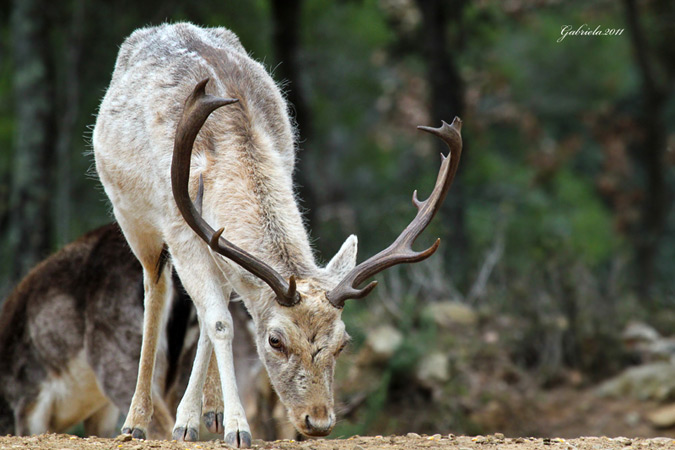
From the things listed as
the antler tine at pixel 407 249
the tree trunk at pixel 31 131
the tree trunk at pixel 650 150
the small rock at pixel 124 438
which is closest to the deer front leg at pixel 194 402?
the small rock at pixel 124 438

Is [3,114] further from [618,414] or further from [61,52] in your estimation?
[618,414]

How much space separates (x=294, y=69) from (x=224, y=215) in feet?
38.2

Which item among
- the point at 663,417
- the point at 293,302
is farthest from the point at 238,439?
the point at 663,417

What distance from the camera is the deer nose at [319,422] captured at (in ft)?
17.8

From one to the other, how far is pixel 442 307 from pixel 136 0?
9.08m

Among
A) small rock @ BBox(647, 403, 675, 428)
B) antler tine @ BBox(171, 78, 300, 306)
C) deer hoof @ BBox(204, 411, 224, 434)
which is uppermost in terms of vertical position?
antler tine @ BBox(171, 78, 300, 306)

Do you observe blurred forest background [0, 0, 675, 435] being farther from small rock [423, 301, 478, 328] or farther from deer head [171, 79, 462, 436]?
deer head [171, 79, 462, 436]

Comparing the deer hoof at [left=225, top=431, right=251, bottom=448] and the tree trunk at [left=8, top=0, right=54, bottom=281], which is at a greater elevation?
the tree trunk at [left=8, top=0, right=54, bottom=281]

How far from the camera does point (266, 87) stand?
7.09m

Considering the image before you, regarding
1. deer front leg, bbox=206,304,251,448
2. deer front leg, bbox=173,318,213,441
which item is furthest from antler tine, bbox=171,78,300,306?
deer front leg, bbox=173,318,213,441

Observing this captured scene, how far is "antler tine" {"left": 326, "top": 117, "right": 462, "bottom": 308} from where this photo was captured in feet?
18.6

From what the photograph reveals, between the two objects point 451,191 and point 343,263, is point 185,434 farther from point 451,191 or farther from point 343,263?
point 451,191

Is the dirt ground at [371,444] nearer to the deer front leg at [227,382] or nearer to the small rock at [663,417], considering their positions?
the deer front leg at [227,382]

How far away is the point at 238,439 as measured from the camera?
5562 mm
